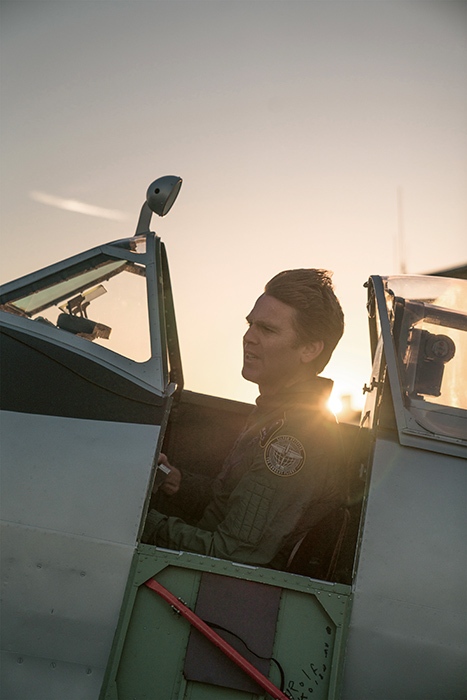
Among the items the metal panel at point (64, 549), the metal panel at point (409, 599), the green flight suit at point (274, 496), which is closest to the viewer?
the metal panel at point (64, 549)

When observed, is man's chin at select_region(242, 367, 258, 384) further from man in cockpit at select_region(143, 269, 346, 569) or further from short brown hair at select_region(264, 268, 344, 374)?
short brown hair at select_region(264, 268, 344, 374)

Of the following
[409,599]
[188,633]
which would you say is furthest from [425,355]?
[188,633]

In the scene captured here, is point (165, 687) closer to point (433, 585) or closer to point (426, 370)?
point (433, 585)

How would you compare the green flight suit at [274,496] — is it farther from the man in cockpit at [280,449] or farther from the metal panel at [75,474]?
the metal panel at [75,474]

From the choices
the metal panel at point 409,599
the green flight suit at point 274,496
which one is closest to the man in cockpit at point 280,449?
the green flight suit at point 274,496

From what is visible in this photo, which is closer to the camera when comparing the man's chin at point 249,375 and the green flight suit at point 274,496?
the green flight suit at point 274,496

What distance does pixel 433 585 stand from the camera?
312 cm

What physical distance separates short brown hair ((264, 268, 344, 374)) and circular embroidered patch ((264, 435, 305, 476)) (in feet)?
2.10

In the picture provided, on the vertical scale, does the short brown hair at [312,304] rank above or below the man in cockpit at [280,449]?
above

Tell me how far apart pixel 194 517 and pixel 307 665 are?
4.33 ft

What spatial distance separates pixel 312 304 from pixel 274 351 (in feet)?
1.06

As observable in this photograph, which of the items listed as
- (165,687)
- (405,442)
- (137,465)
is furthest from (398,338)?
(165,687)

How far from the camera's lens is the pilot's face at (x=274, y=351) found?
3771 mm

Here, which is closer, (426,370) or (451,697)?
(451,697)
